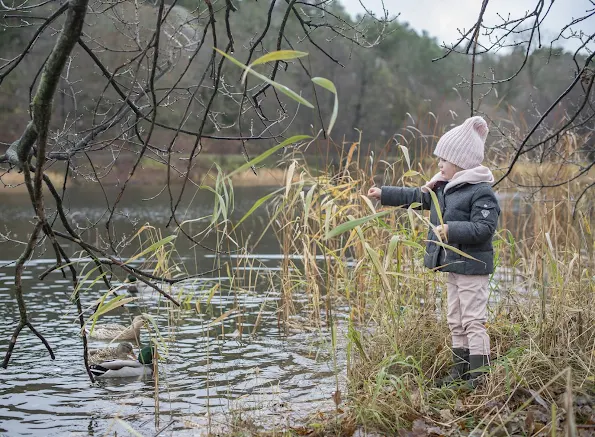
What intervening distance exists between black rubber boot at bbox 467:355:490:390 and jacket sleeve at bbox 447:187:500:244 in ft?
2.03

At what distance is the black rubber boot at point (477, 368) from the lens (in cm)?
377

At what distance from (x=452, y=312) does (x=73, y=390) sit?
256 centimetres

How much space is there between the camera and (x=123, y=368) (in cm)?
538

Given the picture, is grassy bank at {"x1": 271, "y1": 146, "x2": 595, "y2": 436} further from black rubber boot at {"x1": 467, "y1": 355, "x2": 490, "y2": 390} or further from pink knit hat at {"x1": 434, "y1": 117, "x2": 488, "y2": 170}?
pink knit hat at {"x1": 434, "y1": 117, "x2": 488, "y2": 170}

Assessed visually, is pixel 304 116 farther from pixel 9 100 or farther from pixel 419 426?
pixel 419 426

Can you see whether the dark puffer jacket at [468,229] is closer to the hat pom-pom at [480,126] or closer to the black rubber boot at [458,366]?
the hat pom-pom at [480,126]

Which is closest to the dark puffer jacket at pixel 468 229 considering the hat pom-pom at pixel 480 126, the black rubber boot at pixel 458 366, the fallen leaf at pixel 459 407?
the hat pom-pom at pixel 480 126

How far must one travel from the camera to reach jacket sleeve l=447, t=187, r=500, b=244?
12.7 ft

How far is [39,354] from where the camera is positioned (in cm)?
569

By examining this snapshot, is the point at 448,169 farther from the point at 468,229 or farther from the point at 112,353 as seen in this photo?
the point at 112,353

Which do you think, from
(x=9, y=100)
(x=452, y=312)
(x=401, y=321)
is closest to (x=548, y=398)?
(x=452, y=312)

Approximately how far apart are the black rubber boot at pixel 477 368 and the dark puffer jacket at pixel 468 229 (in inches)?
17.8

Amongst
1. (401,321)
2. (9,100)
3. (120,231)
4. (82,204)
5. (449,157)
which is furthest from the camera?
(9,100)

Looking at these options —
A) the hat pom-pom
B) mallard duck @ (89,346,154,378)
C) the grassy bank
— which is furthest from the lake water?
the hat pom-pom
